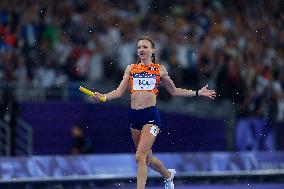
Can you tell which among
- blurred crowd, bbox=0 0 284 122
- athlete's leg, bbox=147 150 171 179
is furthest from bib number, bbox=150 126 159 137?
blurred crowd, bbox=0 0 284 122

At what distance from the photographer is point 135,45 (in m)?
17.8

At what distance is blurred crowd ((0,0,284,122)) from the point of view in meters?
16.9

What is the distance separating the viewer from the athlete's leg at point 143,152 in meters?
9.84

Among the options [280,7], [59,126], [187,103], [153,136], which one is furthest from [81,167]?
[280,7]

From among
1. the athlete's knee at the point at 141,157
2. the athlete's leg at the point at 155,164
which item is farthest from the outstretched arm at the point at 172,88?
the athlete's knee at the point at 141,157

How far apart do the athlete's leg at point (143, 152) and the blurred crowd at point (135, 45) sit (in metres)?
6.77

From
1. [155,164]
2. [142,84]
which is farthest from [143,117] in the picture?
[155,164]

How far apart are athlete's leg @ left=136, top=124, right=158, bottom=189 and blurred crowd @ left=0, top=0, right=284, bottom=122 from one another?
6.77 meters

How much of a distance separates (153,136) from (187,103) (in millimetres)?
7834

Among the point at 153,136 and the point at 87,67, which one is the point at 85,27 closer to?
the point at 87,67

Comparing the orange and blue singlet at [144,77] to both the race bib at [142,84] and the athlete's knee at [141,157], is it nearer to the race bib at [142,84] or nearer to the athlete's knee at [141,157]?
the race bib at [142,84]

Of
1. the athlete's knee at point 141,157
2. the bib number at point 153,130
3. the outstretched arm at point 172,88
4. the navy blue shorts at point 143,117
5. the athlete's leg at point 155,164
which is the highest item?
the outstretched arm at point 172,88

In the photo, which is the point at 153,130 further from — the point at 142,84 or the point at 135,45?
the point at 135,45

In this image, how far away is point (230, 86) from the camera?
57.7 ft
